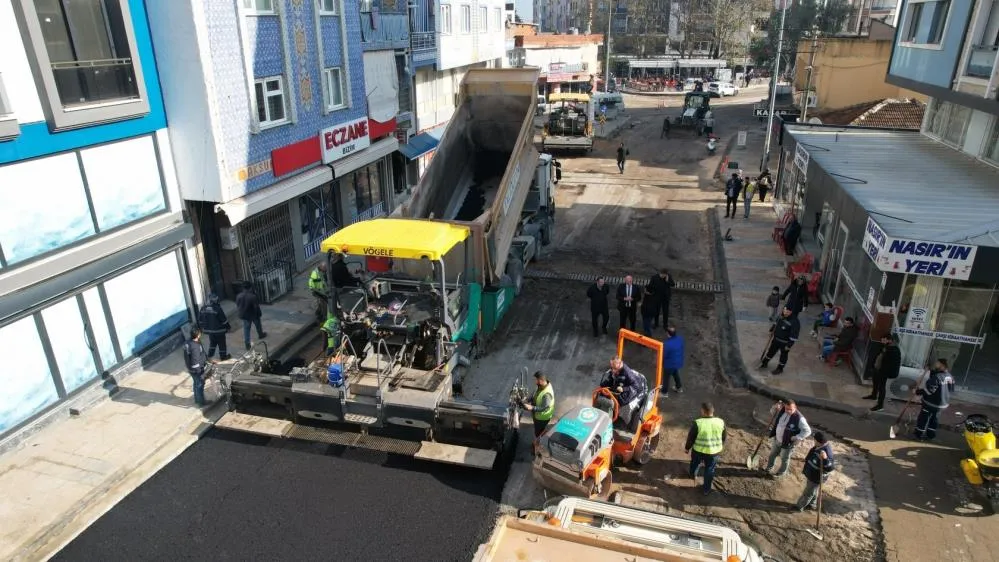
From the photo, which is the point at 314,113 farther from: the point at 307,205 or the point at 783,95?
the point at 783,95

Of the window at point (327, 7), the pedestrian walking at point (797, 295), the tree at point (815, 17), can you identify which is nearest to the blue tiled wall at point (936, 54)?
the pedestrian walking at point (797, 295)

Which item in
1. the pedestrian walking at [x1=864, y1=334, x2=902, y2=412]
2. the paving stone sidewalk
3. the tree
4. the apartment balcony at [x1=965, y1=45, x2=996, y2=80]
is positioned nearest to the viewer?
the paving stone sidewalk

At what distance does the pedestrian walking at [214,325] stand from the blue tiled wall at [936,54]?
58.7 feet

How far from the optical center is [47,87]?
9.43 m

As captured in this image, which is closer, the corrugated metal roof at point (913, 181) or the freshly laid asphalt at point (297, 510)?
the freshly laid asphalt at point (297, 510)

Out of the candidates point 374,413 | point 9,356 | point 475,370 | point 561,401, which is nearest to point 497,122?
point 475,370

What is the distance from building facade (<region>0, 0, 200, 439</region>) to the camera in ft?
30.5

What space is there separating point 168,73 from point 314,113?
14.8 feet

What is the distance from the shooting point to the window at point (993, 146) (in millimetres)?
14516

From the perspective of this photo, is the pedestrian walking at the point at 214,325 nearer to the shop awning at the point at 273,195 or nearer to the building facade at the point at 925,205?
the shop awning at the point at 273,195

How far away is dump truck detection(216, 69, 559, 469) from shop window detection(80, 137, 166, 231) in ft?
12.3

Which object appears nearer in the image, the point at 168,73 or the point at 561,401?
the point at 561,401

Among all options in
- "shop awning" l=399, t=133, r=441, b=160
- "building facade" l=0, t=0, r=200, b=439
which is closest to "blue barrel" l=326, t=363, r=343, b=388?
"building facade" l=0, t=0, r=200, b=439

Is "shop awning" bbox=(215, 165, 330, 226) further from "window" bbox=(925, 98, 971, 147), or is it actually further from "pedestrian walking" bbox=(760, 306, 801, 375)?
"window" bbox=(925, 98, 971, 147)
